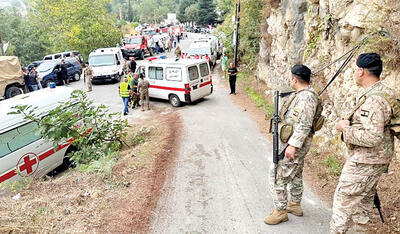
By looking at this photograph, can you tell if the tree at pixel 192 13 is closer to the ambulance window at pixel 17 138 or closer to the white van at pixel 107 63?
the white van at pixel 107 63

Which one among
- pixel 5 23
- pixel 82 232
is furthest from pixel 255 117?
pixel 5 23

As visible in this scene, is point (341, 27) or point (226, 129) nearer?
point (341, 27)

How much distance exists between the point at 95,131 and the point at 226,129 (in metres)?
4.05

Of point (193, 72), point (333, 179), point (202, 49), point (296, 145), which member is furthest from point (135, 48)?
point (296, 145)

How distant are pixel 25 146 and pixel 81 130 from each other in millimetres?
1301

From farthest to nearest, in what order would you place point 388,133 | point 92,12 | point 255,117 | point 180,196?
point 92,12 < point 255,117 < point 180,196 < point 388,133

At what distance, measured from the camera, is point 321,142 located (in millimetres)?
7117

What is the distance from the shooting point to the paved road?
4.13 metres

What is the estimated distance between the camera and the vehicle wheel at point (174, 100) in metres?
12.8

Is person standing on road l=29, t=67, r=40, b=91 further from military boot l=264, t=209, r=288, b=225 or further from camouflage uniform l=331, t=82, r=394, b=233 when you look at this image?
camouflage uniform l=331, t=82, r=394, b=233

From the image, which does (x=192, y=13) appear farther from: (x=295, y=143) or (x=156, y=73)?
(x=295, y=143)

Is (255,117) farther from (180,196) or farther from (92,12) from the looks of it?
(92,12)

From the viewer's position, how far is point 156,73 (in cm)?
1306

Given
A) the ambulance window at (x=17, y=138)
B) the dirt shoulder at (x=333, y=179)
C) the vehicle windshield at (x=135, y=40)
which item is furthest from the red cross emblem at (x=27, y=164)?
the vehicle windshield at (x=135, y=40)
